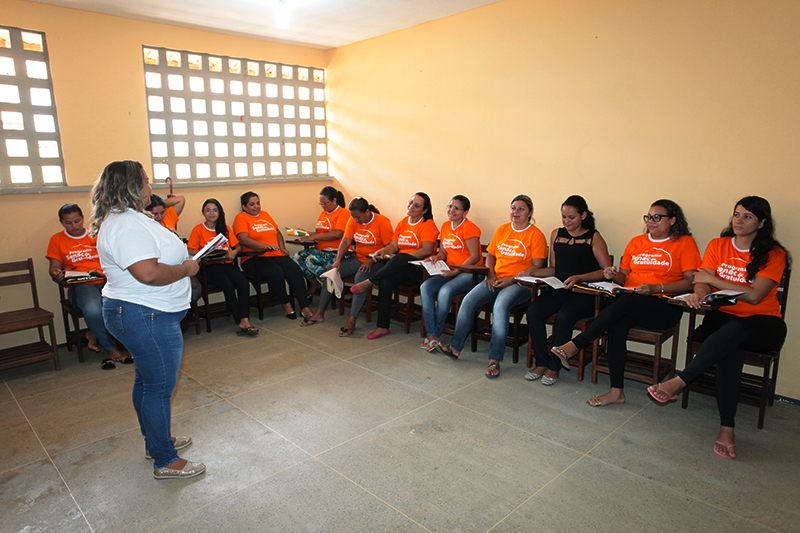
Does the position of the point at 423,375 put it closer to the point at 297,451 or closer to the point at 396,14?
the point at 297,451

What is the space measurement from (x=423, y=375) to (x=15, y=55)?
4.31 metres

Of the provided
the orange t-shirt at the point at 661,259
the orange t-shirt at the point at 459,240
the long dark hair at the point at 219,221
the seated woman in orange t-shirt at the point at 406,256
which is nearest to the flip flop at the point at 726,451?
the orange t-shirt at the point at 661,259

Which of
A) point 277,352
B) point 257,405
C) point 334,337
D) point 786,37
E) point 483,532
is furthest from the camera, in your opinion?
point 334,337

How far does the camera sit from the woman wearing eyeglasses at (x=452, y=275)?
432cm

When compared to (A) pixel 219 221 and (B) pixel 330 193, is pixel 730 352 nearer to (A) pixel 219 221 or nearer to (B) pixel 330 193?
(B) pixel 330 193

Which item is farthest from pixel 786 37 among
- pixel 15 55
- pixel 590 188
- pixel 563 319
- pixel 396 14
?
pixel 15 55

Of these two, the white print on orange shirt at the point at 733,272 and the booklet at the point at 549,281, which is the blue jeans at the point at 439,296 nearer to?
the booklet at the point at 549,281

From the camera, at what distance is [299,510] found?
2.28 m

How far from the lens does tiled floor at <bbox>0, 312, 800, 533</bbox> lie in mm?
2232

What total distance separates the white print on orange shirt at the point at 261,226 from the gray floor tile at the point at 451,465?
3042 millimetres

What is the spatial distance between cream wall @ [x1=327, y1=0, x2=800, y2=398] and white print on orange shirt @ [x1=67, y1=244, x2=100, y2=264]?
2.94 meters

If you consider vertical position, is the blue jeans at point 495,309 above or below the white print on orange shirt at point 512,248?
below

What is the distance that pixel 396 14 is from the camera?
4750 mm

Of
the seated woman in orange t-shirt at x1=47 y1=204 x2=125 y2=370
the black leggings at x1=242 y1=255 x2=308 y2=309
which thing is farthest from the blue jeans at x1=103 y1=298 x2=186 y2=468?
the black leggings at x1=242 y1=255 x2=308 y2=309
